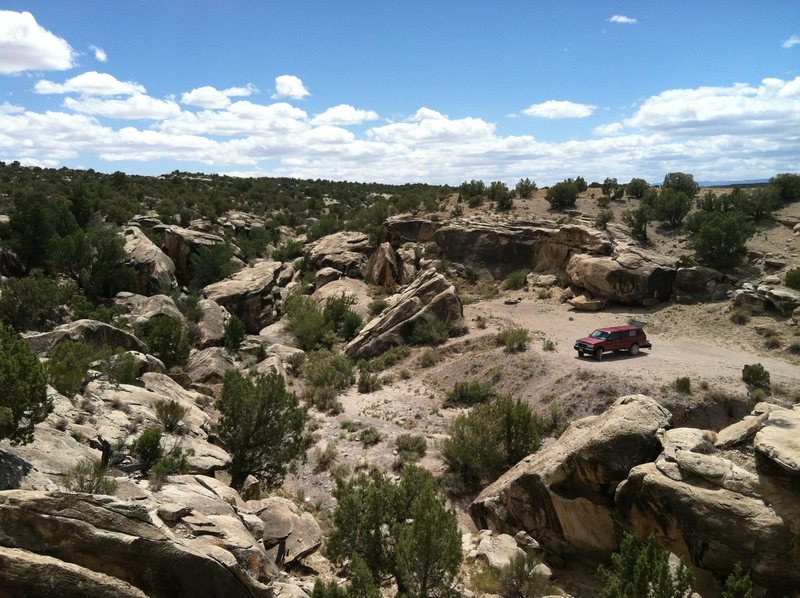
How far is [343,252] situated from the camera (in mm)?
41719

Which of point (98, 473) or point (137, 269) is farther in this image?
point (137, 269)

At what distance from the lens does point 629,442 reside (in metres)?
11.6

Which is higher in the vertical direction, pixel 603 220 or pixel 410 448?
pixel 603 220

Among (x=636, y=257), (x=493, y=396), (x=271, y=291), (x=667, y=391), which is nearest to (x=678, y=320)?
(x=636, y=257)

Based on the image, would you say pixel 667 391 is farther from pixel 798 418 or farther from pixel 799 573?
pixel 799 573

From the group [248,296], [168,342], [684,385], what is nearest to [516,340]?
[684,385]

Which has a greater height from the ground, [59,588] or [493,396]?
[59,588]

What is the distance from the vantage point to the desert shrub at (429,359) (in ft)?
88.1

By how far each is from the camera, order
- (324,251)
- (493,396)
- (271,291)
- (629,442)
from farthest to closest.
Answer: (324,251) → (271,291) → (493,396) → (629,442)

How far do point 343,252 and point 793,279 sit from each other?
91.9ft

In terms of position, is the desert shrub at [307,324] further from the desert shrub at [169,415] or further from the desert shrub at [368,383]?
the desert shrub at [169,415]

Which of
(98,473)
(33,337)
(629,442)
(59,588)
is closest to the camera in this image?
(59,588)

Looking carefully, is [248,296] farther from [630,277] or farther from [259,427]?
[630,277]

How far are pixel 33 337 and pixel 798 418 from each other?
66.2ft
